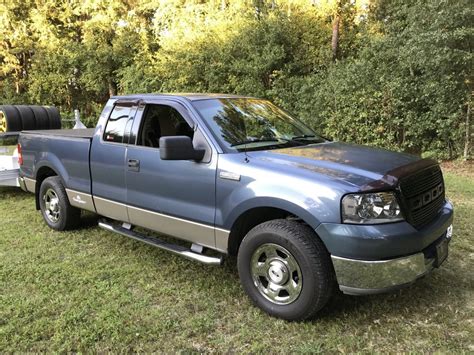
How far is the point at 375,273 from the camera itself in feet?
10.1

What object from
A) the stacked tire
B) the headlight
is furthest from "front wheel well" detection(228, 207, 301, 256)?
the stacked tire

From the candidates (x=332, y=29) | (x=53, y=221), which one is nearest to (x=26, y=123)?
(x=53, y=221)

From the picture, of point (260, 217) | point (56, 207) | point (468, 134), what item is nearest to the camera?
point (260, 217)

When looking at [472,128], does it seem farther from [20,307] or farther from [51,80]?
[51,80]

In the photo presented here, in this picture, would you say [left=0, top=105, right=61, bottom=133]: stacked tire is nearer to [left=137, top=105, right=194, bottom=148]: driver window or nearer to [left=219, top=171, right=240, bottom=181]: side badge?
[left=137, top=105, right=194, bottom=148]: driver window

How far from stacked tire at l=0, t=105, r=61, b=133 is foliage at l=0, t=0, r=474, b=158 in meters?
7.33

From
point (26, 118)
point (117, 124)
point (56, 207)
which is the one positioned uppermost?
point (117, 124)

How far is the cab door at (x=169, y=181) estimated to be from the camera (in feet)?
A: 12.7

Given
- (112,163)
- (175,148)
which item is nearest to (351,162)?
(175,148)

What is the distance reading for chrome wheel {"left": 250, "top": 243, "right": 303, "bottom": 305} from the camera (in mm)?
3375

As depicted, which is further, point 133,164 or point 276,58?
point 276,58

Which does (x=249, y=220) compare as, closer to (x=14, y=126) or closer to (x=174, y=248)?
(x=174, y=248)

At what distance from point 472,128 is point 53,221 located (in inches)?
377

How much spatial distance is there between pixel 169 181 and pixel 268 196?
113cm
